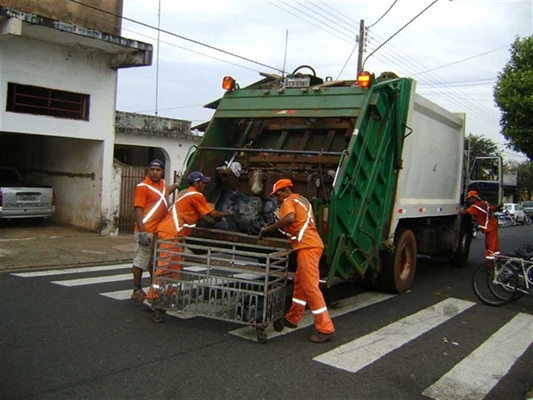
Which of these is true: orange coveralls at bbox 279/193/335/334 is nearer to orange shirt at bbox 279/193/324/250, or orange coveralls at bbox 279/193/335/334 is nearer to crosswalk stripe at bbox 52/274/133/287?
orange shirt at bbox 279/193/324/250

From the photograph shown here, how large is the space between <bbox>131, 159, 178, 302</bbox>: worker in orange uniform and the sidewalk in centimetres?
308

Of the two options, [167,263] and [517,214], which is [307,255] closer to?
[167,263]

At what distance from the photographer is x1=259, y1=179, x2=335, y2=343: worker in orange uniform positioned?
16.0ft

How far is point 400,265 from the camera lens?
7.22m

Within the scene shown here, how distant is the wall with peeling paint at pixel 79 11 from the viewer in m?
10.3

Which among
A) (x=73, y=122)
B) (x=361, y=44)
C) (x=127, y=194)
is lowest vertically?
(x=127, y=194)

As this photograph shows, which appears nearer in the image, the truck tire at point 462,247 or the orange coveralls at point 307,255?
the orange coveralls at point 307,255

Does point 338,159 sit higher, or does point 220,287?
point 338,159

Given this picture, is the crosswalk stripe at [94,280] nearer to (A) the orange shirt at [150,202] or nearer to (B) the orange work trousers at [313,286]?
(A) the orange shirt at [150,202]

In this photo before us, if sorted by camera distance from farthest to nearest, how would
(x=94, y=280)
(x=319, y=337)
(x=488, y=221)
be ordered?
(x=488, y=221), (x=94, y=280), (x=319, y=337)

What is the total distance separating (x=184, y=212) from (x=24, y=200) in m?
7.19

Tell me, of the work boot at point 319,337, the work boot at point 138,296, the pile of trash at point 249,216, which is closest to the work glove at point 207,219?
the pile of trash at point 249,216

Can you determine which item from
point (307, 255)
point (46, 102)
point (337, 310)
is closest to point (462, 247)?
point (337, 310)

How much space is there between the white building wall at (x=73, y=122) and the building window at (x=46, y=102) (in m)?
0.16
